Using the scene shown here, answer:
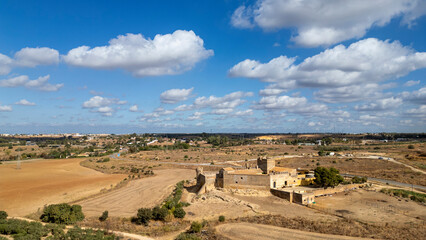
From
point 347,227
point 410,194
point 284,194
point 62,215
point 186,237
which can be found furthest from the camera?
point 410,194

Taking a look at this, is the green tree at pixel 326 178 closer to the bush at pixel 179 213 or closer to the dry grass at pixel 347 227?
the dry grass at pixel 347 227

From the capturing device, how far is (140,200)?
36219 mm

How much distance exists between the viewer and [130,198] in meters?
37.4

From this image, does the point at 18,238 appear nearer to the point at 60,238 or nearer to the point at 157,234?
the point at 60,238

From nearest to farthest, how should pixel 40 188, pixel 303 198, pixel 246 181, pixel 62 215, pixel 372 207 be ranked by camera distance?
pixel 62 215
pixel 372 207
pixel 303 198
pixel 246 181
pixel 40 188

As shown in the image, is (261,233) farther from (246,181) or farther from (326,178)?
(326,178)

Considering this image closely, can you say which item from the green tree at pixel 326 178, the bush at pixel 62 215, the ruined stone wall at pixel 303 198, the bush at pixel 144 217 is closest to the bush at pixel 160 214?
the bush at pixel 144 217

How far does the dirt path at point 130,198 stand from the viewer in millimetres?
31639

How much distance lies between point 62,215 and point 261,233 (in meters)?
19.1

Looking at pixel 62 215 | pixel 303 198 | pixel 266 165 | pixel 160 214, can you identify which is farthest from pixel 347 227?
pixel 62 215

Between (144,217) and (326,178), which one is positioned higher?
(326,178)

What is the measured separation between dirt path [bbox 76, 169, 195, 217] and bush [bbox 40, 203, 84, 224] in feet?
7.68

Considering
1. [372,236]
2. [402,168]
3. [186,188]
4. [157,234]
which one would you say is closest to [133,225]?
[157,234]

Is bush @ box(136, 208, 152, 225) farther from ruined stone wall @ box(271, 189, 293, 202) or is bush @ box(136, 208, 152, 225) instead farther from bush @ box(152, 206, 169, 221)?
ruined stone wall @ box(271, 189, 293, 202)
